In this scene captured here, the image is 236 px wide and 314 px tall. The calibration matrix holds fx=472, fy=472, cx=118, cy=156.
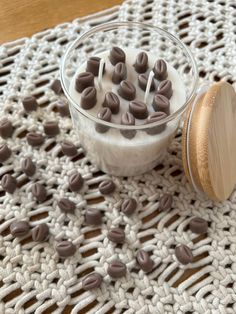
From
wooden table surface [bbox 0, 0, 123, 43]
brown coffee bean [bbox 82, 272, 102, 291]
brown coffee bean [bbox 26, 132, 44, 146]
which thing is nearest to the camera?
brown coffee bean [bbox 82, 272, 102, 291]

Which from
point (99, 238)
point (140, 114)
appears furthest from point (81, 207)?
point (140, 114)

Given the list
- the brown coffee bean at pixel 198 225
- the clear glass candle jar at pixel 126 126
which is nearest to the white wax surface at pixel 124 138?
the clear glass candle jar at pixel 126 126

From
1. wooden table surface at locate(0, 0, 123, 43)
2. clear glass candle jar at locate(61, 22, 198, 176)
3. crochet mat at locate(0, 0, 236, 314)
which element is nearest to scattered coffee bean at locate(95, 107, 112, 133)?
clear glass candle jar at locate(61, 22, 198, 176)

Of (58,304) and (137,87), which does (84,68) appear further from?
(58,304)

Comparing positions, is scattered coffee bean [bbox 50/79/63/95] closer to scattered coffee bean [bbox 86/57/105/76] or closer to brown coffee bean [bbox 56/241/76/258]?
scattered coffee bean [bbox 86/57/105/76]

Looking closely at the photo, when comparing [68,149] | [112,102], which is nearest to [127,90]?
[112,102]

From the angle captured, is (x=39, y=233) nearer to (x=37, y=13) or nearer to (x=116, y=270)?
(x=116, y=270)
